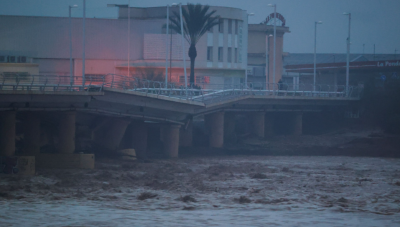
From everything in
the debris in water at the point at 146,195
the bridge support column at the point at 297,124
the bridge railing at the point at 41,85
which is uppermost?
the bridge railing at the point at 41,85

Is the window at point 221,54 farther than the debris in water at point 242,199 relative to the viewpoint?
Yes

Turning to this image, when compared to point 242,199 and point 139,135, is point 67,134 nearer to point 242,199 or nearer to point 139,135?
point 139,135

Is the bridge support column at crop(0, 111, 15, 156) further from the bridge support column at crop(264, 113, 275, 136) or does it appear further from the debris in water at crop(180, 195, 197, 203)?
the bridge support column at crop(264, 113, 275, 136)

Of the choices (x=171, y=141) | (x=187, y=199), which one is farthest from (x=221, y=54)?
(x=187, y=199)

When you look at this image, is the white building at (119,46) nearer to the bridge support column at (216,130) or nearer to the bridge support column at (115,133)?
the bridge support column at (216,130)

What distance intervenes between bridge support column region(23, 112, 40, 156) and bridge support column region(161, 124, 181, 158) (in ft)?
30.1

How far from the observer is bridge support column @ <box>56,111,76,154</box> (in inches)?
1088

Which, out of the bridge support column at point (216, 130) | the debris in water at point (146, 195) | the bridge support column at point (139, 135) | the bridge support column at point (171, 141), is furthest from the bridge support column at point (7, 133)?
the bridge support column at point (216, 130)

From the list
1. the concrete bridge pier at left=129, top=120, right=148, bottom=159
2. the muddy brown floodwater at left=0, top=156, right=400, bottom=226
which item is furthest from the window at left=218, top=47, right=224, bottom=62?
the muddy brown floodwater at left=0, top=156, right=400, bottom=226

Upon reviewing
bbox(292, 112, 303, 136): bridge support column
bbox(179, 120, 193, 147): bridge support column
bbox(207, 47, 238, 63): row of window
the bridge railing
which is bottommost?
bbox(179, 120, 193, 147): bridge support column

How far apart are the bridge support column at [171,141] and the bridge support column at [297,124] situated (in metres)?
15.6

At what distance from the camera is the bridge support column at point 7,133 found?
2586 centimetres

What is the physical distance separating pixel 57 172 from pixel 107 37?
32.4m

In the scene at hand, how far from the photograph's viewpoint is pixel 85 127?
33156mm
